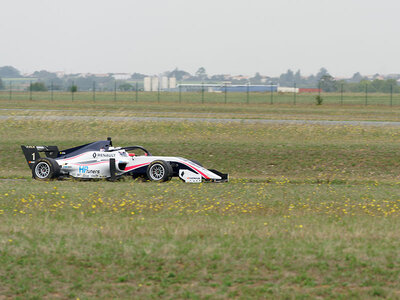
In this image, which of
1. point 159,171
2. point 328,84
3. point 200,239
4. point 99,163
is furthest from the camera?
point 328,84

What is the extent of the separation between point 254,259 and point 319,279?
41.9 inches

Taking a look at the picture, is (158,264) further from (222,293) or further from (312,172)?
(312,172)

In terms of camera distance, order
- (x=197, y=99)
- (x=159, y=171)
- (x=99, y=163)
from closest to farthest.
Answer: (x=159, y=171)
(x=99, y=163)
(x=197, y=99)

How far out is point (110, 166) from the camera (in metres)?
19.0

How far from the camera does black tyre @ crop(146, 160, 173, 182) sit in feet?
60.6

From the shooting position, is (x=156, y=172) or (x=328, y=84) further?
(x=328, y=84)

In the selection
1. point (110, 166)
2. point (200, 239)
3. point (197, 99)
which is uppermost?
point (197, 99)

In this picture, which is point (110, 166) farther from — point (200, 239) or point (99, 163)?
point (200, 239)

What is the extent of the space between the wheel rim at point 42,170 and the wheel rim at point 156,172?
3.29 meters

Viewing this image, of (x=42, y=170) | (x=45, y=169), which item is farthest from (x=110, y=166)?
(x=42, y=170)

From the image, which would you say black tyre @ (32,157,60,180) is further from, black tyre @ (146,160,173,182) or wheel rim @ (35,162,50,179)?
black tyre @ (146,160,173,182)

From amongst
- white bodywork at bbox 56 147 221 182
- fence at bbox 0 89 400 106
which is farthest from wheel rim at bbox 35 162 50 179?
fence at bbox 0 89 400 106

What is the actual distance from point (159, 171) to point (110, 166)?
1.55 m

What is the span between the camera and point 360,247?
1030cm
